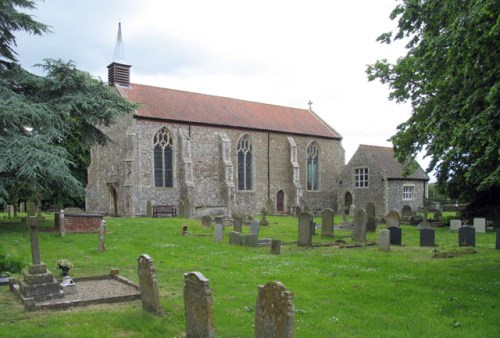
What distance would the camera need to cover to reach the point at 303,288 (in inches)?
340

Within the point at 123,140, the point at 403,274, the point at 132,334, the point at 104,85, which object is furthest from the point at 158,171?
the point at 132,334

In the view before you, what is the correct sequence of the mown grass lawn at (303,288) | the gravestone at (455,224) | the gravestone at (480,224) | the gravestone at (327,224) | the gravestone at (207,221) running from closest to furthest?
1. the mown grass lawn at (303,288)
2. the gravestone at (327,224)
3. the gravestone at (480,224)
4. the gravestone at (455,224)
5. the gravestone at (207,221)

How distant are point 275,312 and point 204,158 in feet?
88.4

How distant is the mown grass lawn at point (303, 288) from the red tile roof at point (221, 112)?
51.3 feet

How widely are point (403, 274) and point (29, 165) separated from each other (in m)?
12.1

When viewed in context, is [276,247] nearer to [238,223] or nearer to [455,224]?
[238,223]

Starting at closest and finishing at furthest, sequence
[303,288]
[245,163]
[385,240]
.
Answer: [303,288], [385,240], [245,163]

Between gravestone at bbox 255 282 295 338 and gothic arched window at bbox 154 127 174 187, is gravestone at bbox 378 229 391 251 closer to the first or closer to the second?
gravestone at bbox 255 282 295 338

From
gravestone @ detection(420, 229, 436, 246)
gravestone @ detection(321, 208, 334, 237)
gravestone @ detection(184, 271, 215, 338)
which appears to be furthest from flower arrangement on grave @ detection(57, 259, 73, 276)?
gravestone @ detection(420, 229, 436, 246)

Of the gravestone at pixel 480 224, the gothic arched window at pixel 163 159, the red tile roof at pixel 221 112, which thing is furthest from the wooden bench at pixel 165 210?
the gravestone at pixel 480 224

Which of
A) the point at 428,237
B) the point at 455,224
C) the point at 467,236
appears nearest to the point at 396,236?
the point at 428,237

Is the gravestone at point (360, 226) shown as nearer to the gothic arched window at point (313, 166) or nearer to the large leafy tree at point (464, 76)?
the large leafy tree at point (464, 76)

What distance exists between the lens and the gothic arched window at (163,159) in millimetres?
29500

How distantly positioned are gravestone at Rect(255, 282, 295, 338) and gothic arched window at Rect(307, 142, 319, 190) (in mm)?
33341
